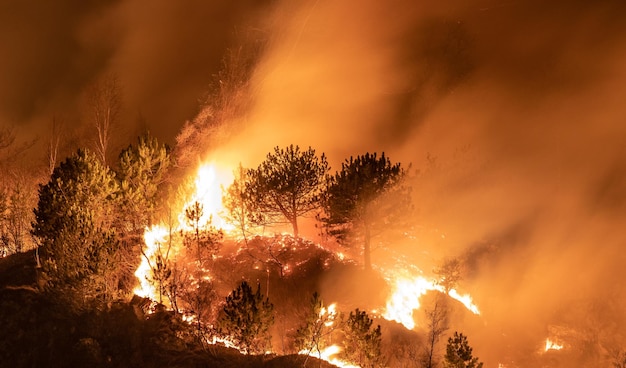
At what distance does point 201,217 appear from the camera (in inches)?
1702

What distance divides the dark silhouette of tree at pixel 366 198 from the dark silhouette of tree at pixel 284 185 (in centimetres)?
351

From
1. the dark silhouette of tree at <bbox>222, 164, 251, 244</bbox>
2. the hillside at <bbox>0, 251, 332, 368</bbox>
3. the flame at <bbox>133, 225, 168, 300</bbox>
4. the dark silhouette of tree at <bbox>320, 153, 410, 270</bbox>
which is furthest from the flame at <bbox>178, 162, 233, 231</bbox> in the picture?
the hillside at <bbox>0, 251, 332, 368</bbox>

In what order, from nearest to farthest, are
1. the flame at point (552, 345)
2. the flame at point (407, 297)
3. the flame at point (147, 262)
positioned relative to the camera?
the flame at point (147, 262)
the flame at point (407, 297)
the flame at point (552, 345)

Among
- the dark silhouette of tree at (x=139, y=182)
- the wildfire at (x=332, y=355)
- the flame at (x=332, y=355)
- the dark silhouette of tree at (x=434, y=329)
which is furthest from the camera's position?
the dark silhouette of tree at (x=139, y=182)

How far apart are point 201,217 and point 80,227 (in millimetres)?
15212

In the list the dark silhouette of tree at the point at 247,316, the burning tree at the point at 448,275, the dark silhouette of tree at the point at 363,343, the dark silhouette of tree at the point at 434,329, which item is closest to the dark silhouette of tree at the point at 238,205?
the dark silhouette of tree at the point at 247,316

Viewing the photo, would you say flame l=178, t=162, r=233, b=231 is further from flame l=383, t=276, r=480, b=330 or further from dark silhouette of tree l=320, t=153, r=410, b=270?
flame l=383, t=276, r=480, b=330

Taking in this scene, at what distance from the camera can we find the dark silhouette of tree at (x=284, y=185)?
131ft

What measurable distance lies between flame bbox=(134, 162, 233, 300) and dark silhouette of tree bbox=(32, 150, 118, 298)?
8.83 feet

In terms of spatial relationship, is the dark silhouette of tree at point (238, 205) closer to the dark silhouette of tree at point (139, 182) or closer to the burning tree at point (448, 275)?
the dark silhouette of tree at point (139, 182)

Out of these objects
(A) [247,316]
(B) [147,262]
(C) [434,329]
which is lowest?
(C) [434,329]

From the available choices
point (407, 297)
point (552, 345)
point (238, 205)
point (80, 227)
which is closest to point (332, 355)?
point (407, 297)

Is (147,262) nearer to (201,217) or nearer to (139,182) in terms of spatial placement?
(139,182)

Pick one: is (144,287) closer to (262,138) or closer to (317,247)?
(317,247)
